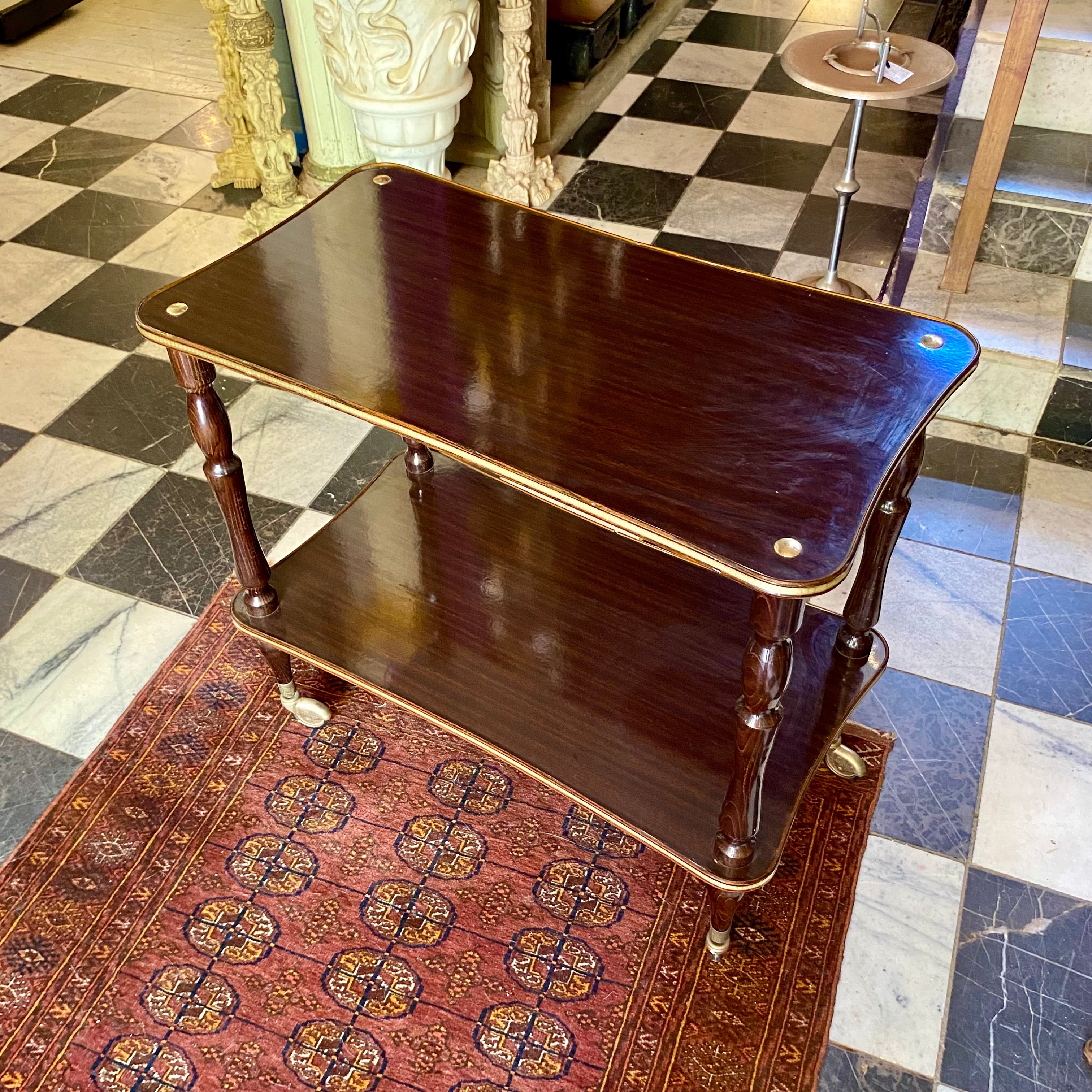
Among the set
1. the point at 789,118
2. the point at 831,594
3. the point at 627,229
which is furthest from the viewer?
the point at 789,118

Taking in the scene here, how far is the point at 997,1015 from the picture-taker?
5.42 ft

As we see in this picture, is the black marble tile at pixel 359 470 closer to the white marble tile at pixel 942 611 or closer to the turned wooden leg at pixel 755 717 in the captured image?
the white marble tile at pixel 942 611

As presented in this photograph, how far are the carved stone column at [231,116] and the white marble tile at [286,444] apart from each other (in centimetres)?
Answer: 98

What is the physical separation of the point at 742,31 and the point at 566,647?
3481 millimetres

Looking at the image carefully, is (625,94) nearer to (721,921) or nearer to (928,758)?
(928,758)

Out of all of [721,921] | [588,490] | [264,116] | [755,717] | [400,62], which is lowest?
[721,921]

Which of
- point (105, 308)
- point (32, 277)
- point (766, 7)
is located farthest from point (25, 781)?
point (766, 7)

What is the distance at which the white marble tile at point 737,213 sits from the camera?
3285 mm

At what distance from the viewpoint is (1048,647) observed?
7.09 feet

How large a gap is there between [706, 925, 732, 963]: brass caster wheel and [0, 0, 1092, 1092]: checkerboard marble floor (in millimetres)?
198

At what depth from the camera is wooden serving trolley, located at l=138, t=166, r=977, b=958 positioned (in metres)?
1.33

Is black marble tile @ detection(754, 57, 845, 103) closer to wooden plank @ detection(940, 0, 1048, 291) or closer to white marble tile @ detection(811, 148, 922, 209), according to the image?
white marble tile @ detection(811, 148, 922, 209)

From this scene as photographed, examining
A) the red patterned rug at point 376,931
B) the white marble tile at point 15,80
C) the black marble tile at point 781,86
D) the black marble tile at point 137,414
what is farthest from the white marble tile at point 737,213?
the white marble tile at point 15,80

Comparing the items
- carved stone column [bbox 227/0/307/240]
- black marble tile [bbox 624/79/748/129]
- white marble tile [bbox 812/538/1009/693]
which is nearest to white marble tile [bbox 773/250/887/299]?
black marble tile [bbox 624/79/748/129]
